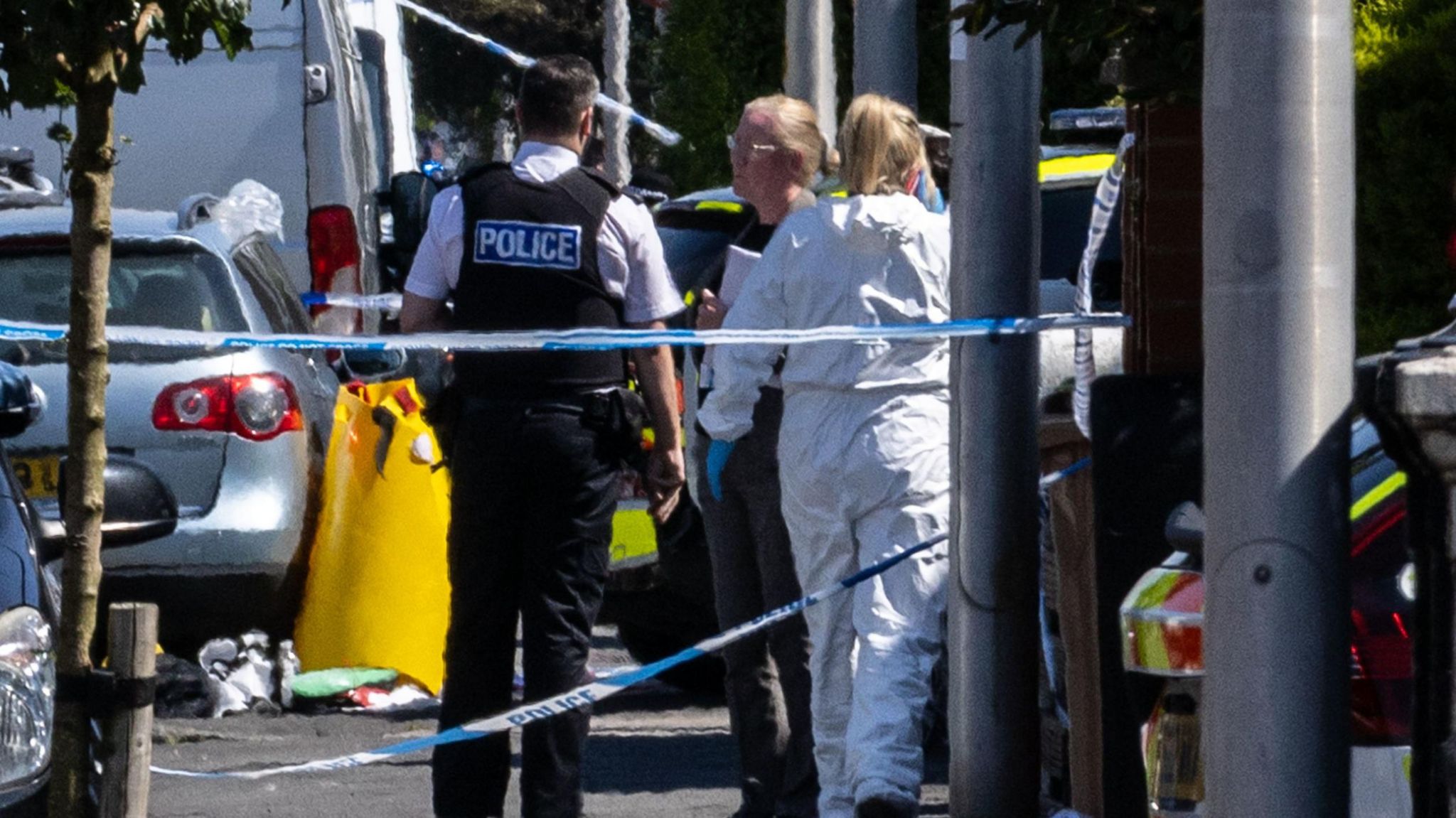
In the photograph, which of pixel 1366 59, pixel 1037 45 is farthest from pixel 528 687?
pixel 1366 59

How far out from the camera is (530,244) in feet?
20.8

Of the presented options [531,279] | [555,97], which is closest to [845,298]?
[531,279]

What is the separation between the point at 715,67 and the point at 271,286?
1300cm

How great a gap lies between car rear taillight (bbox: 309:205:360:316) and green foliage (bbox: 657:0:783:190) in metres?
7.13

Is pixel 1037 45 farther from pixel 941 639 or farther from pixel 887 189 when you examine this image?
pixel 941 639

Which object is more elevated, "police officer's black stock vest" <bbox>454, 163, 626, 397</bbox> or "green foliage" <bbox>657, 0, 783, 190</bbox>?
"green foliage" <bbox>657, 0, 783, 190</bbox>

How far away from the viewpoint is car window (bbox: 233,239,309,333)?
934 cm

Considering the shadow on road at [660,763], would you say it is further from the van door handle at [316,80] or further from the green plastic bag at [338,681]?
the van door handle at [316,80]

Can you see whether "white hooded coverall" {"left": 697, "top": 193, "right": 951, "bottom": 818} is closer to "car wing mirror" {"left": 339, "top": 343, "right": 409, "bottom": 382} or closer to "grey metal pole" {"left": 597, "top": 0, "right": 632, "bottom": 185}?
"car wing mirror" {"left": 339, "top": 343, "right": 409, "bottom": 382}

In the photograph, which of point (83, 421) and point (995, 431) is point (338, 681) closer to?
point (995, 431)

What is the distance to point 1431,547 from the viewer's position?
3023mm

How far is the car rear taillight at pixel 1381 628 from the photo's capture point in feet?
12.7

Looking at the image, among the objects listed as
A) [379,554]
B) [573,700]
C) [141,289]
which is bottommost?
[573,700]

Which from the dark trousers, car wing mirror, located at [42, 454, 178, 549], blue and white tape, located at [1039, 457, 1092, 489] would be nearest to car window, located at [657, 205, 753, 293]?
the dark trousers
